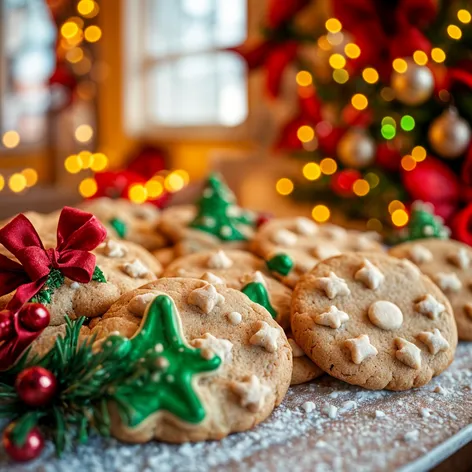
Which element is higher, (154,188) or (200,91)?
(200,91)

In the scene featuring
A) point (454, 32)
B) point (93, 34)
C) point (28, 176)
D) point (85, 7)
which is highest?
point (85, 7)

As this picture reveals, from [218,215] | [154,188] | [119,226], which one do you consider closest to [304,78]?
[154,188]

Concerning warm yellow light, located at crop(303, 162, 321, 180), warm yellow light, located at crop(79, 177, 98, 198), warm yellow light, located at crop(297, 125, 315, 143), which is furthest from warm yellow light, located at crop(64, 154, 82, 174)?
warm yellow light, located at crop(303, 162, 321, 180)

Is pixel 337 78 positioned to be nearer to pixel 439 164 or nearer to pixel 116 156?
pixel 439 164

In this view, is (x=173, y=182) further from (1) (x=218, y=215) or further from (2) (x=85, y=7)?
(2) (x=85, y=7)

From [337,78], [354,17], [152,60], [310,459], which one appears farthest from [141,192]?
[152,60]

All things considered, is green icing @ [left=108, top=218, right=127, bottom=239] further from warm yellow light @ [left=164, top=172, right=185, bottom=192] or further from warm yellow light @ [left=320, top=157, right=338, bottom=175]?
warm yellow light @ [left=164, top=172, right=185, bottom=192]

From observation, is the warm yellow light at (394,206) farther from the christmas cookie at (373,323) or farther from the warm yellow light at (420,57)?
the christmas cookie at (373,323)
